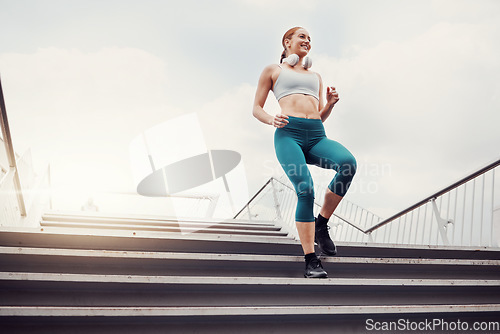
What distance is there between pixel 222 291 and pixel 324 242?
2.75ft

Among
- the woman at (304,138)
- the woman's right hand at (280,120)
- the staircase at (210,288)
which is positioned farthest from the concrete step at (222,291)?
the woman's right hand at (280,120)

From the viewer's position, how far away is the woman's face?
2.69 meters

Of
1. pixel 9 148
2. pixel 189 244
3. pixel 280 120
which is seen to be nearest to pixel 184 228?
pixel 189 244

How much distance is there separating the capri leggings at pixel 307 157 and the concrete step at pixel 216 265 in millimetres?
375

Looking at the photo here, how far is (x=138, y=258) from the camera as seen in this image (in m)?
2.04

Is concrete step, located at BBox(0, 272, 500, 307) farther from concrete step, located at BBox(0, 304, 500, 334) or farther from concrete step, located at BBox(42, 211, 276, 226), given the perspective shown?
concrete step, located at BBox(42, 211, 276, 226)

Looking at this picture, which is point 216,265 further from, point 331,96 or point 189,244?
point 331,96

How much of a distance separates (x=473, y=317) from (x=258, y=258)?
1210 mm

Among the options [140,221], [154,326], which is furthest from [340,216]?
[154,326]

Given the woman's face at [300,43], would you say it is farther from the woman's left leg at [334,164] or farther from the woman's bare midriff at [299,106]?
the woman's left leg at [334,164]

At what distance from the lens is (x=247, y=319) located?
5.61ft

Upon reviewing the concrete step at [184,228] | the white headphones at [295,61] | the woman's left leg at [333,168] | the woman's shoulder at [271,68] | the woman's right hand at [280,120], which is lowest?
the concrete step at [184,228]

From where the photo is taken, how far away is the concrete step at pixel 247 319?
1.53 metres

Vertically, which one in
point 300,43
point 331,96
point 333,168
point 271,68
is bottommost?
point 333,168
